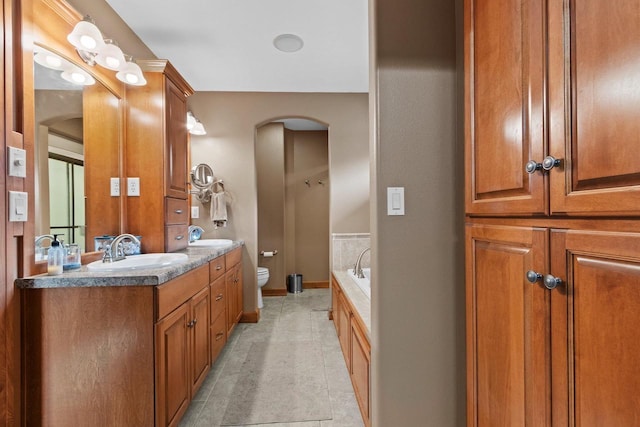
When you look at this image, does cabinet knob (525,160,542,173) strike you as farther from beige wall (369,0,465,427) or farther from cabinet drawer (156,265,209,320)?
cabinet drawer (156,265,209,320)

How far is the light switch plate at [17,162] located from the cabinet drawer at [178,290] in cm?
76

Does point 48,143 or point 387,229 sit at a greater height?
point 48,143

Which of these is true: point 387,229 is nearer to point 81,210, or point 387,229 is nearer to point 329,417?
point 329,417

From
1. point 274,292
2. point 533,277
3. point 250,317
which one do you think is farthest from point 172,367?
point 274,292

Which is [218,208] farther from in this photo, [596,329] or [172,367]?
[596,329]

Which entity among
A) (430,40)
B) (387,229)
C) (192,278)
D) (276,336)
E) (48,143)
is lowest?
(276,336)

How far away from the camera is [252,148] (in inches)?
130

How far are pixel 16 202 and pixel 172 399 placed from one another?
1.14 metres

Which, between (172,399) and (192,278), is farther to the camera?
(192,278)

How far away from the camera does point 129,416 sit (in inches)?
50.1

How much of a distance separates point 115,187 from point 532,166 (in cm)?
231

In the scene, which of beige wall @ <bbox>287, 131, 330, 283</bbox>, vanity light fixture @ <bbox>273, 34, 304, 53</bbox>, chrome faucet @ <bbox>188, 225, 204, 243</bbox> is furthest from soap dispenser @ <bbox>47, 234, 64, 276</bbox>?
beige wall @ <bbox>287, 131, 330, 283</bbox>

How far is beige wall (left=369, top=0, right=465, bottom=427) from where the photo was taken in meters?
1.08

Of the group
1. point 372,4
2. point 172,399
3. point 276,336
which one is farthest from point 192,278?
point 372,4
